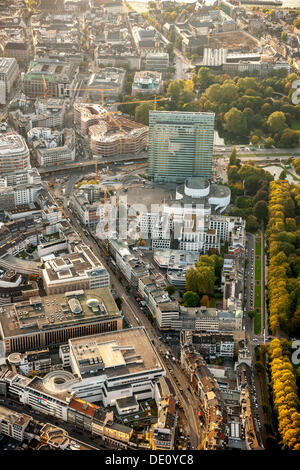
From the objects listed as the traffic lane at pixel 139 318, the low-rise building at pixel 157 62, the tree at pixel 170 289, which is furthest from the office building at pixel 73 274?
the low-rise building at pixel 157 62

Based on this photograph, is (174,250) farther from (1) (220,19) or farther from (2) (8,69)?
(1) (220,19)

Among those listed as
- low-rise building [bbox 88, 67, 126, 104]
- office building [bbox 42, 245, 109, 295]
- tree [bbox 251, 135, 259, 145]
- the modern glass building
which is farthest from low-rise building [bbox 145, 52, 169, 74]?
office building [bbox 42, 245, 109, 295]

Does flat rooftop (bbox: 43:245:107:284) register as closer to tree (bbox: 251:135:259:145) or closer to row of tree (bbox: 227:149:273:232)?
row of tree (bbox: 227:149:273:232)

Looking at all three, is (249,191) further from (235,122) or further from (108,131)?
(108,131)

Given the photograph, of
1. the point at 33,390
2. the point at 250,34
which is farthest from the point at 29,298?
the point at 250,34

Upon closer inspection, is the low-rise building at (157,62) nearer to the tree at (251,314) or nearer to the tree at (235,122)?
the tree at (235,122)
